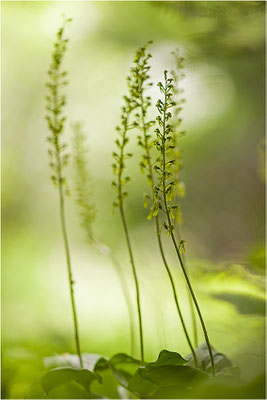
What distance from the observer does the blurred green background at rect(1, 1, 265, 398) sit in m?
0.46

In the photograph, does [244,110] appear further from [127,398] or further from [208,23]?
[127,398]

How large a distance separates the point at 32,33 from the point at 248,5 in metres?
0.38

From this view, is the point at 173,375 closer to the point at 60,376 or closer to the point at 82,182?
the point at 60,376

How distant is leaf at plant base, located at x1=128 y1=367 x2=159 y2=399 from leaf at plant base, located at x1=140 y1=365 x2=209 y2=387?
0.02 m

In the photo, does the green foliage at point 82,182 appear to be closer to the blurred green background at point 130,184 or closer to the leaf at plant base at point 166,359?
the blurred green background at point 130,184

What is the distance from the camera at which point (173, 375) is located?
0.29 meters

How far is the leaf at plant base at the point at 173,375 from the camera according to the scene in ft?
0.94

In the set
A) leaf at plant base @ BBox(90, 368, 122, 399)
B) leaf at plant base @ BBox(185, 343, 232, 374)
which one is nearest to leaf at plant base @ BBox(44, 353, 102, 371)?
leaf at plant base @ BBox(90, 368, 122, 399)

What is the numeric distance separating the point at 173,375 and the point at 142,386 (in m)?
0.04

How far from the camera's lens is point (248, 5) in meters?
0.53

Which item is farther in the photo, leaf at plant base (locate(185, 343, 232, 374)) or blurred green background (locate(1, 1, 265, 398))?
blurred green background (locate(1, 1, 265, 398))

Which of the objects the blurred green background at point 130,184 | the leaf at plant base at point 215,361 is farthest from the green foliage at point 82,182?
the leaf at plant base at point 215,361

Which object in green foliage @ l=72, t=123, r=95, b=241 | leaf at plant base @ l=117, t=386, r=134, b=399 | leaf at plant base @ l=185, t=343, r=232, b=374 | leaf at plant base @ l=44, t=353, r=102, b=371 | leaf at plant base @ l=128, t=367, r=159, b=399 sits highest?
green foliage @ l=72, t=123, r=95, b=241

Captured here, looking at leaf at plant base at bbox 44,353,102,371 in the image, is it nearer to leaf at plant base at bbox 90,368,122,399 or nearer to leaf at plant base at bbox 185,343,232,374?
leaf at plant base at bbox 90,368,122,399
